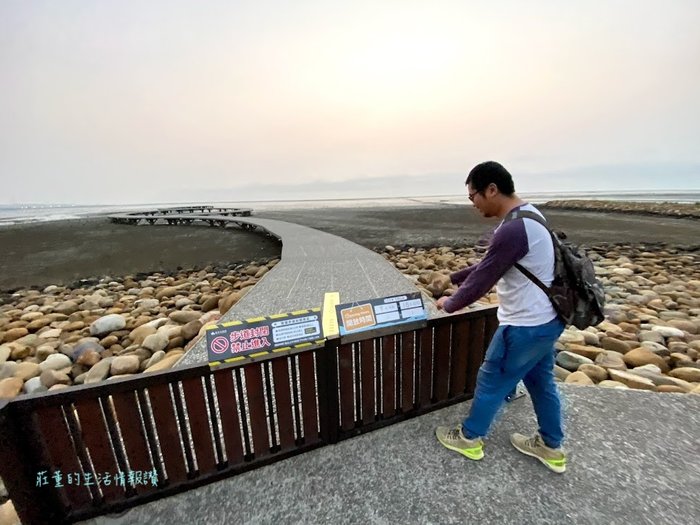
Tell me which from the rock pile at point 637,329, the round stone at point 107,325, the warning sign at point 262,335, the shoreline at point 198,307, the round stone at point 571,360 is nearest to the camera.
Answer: the warning sign at point 262,335

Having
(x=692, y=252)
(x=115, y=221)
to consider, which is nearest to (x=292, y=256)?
(x=692, y=252)

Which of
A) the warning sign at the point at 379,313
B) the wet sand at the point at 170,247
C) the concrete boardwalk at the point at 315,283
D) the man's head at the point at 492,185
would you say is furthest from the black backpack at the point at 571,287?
the wet sand at the point at 170,247

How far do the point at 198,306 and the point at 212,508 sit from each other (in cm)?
496

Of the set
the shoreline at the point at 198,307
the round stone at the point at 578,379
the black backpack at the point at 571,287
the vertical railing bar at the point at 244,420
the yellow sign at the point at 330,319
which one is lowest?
the shoreline at the point at 198,307

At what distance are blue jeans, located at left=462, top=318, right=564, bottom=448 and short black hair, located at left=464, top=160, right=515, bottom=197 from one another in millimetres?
774

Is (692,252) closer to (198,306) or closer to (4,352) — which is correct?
(198,306)

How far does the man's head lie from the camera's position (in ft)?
5.74

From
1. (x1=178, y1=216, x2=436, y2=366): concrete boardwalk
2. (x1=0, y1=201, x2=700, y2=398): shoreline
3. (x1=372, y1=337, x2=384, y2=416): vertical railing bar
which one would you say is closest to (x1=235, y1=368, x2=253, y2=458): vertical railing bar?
(x1=372, y1=337, x2=384, y2=416): vertical railing bar

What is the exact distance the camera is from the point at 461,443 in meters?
2.16

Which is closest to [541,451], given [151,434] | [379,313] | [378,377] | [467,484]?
[467,484]

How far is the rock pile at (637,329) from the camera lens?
125 inches

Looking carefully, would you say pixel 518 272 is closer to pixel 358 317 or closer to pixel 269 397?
pixel 358 317

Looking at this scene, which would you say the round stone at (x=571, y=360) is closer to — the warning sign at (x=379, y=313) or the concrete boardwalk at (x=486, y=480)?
the concrete boardwalk at (x=486, y=480)

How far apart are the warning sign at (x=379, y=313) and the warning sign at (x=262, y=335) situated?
18 cm
